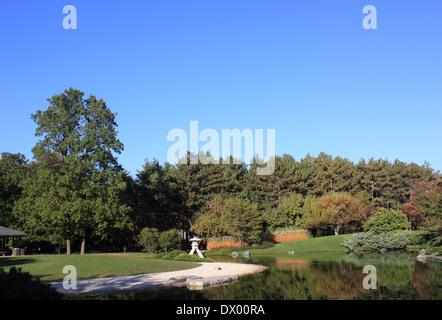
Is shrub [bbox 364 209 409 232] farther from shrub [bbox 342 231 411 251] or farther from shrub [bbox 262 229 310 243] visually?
shrub [bbox 262 229 310 243]

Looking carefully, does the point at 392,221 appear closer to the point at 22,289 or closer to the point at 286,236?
the point at 286,236

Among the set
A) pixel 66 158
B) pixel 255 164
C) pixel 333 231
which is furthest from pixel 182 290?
pixel 255 164

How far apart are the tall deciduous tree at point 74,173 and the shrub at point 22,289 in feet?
72.2

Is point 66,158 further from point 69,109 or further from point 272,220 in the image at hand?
point 272,220

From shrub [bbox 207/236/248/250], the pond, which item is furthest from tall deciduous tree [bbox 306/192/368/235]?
the pond

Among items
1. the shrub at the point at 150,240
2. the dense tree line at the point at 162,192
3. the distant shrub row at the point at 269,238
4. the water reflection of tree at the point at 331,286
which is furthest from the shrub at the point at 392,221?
the water reflection of tree at the point at 331,286

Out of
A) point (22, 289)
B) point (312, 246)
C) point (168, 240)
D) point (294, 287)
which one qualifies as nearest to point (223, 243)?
point (312, 246)

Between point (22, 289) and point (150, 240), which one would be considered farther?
point (150, 240)

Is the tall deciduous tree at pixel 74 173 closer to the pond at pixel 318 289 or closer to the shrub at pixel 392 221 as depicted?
the pond at pixel 318 289

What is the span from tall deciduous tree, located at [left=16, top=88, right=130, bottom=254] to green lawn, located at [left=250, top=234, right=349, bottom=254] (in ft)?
55.5

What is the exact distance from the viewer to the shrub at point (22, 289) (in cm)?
823

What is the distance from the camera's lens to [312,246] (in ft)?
137

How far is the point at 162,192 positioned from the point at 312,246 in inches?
840
